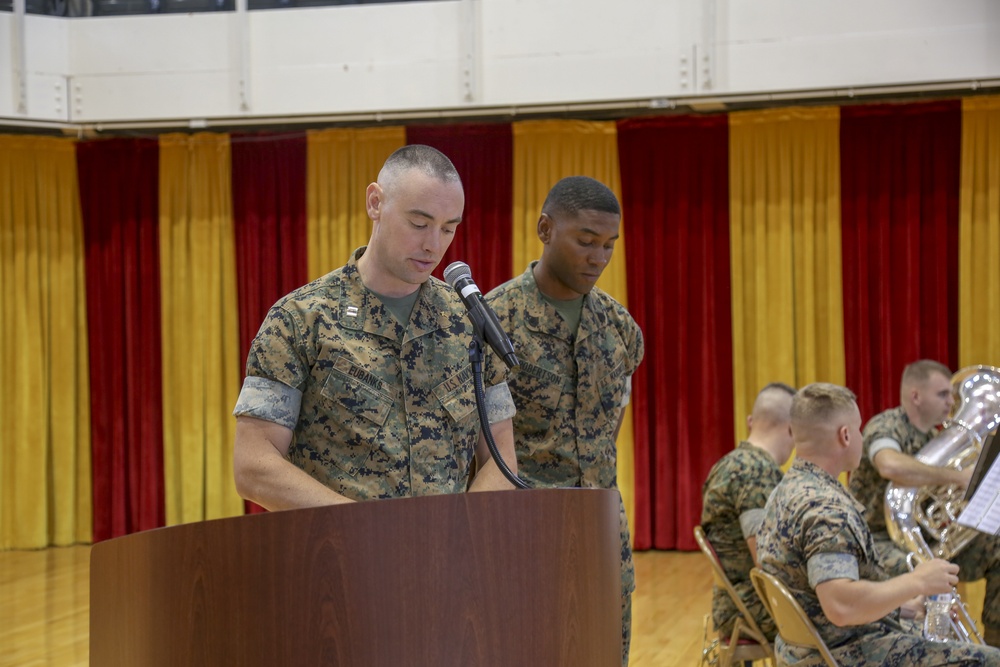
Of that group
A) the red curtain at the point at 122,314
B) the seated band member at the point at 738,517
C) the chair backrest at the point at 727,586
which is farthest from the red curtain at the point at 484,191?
the chair backrest at the point at 727,586

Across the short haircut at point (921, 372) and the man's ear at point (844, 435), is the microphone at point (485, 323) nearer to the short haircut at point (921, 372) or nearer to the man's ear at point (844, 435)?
the man's ear at point (844, 435)

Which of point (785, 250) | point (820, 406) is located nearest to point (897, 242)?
point (785, 250)

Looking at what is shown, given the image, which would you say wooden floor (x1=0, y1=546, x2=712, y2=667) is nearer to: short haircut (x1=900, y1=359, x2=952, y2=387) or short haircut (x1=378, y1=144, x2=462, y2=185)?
short haircut (x1=900, y1=359, x2=952, y2=387)

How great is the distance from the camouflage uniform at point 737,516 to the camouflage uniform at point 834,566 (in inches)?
32.0

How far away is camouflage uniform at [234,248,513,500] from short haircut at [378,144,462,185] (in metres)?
0.27

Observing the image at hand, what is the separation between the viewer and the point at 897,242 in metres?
8.77

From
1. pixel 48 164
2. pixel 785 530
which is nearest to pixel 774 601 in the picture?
pixel 785 530

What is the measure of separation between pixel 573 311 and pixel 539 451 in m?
0.44

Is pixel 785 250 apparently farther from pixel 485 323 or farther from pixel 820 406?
pixel 485 323

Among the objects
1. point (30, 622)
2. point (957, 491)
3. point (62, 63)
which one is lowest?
point (30, 622)

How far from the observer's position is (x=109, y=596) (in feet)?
6.13

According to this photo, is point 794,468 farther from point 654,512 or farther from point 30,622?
point 654,512

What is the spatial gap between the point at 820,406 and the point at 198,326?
291 inches

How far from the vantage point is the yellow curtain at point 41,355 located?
9.86 metres
